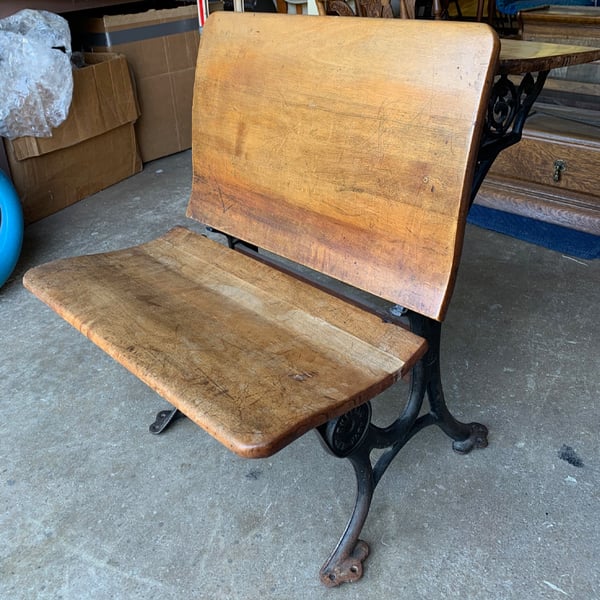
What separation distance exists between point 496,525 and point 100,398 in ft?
3.71

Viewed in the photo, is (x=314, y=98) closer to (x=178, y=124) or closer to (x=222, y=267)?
(x=222, y=267)

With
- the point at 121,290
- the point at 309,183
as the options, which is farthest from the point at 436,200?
the point at 121,290

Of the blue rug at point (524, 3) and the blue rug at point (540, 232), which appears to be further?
the blue rug at point (524, 3)

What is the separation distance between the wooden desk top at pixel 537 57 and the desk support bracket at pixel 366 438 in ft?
1.58

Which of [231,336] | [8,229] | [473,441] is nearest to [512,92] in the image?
[231,336]

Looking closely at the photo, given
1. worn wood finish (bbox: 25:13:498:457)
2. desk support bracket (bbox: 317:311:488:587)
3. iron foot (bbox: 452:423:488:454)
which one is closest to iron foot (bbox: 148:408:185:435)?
worn wood finish (bbox: 25:13:498:457)

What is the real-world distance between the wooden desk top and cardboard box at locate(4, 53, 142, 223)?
7.52ft

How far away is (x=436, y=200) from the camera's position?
3.67 ft

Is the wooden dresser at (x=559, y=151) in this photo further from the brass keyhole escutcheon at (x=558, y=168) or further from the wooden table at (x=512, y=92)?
the wooden table at (x=512, y=92)

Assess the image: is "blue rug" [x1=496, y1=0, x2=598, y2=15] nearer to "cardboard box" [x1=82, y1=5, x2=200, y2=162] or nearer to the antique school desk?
"cardboard box" [x1=82, y1=5, x2=200, y2=162]

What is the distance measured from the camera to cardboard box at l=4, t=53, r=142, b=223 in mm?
3000

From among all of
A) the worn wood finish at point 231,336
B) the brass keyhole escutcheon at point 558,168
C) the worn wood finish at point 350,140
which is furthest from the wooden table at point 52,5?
the brass keyhole escutcheon at point 558,168

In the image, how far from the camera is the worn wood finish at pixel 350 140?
1090mm

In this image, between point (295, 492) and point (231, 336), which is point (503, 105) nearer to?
point (231, 336)
